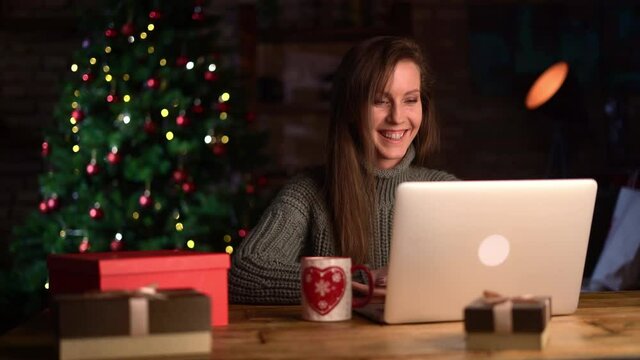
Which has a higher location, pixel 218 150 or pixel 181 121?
pixel 181 121

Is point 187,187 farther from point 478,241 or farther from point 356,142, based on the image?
point 478,241

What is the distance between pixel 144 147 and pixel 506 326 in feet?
9.69

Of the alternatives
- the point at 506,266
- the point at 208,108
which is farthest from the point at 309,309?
the point at 208,108

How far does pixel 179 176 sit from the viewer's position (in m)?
4.38

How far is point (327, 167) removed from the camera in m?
2.71

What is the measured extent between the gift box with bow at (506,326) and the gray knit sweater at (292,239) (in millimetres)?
690

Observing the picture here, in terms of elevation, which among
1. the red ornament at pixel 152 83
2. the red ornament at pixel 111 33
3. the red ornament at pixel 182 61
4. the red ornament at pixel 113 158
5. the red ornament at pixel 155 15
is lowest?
the red ornament at pixel 113 158

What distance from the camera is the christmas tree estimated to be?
4.35 metres

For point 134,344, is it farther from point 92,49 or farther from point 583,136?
point 583,136

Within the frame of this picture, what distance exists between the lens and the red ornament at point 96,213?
434cm

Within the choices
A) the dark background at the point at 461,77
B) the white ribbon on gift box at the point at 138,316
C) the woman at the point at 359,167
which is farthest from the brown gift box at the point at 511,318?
the dark background at the point at 461,77

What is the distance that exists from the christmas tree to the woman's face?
5.75 ft

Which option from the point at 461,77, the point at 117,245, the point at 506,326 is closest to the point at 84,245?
the point at 117,245

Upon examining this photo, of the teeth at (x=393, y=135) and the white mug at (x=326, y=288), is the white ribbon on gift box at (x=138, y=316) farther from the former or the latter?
the teeth at (x=393, y=135)
